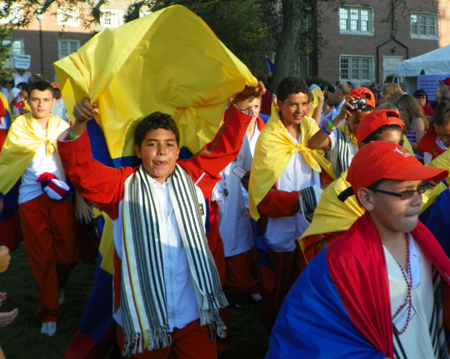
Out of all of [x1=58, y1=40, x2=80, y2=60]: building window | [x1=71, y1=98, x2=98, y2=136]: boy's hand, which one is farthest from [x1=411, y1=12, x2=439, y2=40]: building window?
[x1=71, y1=98, x2=98, y2=136]: boy's hand

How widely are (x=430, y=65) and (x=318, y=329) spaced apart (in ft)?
52.5

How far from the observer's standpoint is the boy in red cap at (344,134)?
4.45m

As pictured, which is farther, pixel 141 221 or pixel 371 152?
pixel 141 221

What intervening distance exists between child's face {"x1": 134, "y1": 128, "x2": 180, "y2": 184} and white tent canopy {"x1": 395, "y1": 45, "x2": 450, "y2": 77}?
14.7 metres

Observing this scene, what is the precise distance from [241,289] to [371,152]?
3006 millimetres

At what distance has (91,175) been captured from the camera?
3.05 meters

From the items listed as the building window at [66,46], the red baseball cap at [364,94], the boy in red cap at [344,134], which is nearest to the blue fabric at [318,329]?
the boy in red cap at [344,134]

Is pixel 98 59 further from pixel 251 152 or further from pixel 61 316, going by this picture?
pixel 61 316

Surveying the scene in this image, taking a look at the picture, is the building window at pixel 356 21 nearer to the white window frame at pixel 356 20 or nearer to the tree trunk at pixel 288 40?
the white window frame at pixel 356 20

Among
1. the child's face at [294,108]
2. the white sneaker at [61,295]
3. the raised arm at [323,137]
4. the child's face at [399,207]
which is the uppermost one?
the child's face at [294,108]

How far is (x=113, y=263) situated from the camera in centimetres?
357

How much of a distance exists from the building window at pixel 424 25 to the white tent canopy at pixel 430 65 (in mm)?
17900

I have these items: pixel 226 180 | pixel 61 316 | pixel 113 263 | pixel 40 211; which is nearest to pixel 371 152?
pixel 113 263

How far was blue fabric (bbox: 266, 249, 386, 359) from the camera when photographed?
2.18 m
